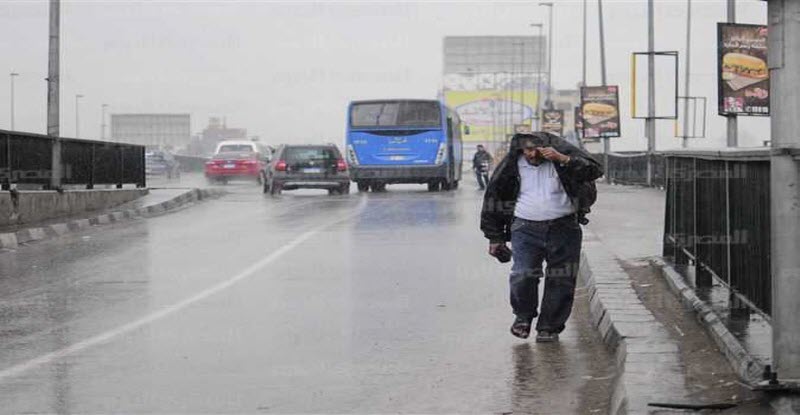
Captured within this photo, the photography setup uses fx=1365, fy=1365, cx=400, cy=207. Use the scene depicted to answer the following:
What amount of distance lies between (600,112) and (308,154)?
21.2 m

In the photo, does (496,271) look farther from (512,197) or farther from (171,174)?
(171,174)

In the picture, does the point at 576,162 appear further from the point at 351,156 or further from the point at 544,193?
the point at 351,156

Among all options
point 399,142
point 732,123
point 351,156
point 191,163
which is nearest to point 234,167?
point 351,156

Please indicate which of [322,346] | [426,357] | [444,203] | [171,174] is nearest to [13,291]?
[322,346]

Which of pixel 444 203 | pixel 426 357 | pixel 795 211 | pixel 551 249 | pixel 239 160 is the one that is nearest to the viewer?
pixel 795 211

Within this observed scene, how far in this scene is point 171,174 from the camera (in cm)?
6744

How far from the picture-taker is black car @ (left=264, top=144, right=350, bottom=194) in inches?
1464

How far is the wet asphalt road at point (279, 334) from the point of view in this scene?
24.2 feet

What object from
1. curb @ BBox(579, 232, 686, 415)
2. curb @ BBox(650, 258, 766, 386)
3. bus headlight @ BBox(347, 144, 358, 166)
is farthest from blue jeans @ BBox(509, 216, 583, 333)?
bus headlight @ BBox(347, 144, 358, 166)

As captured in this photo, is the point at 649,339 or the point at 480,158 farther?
the point at 480,158

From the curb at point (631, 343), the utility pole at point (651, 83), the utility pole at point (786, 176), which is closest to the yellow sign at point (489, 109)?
the utility pole at point (651, 83)

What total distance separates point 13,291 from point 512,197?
5568mm

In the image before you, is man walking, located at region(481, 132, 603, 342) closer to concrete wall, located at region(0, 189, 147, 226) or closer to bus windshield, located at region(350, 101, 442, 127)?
concrete wall, located at region(0, 189, 147, 226)

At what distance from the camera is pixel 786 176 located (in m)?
6.25
